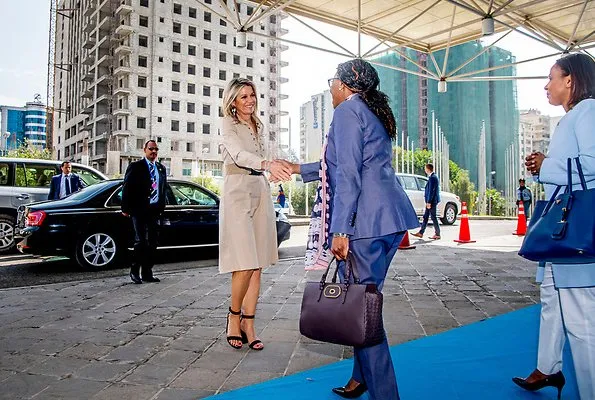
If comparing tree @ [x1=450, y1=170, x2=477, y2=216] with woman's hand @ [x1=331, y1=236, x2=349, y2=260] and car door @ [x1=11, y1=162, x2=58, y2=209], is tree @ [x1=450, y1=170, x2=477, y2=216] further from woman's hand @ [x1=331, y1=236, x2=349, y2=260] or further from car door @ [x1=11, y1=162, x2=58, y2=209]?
woman's hand @ [x1=331, y1=236, x2=349, y2=260]

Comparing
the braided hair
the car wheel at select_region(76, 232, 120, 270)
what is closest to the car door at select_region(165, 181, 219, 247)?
the car wheel at select_region(76, 232, 120, 270)

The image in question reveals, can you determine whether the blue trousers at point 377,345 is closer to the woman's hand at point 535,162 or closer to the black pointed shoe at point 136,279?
the woman's hand at point 535,162

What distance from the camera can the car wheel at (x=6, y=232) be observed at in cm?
949

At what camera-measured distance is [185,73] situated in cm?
5925

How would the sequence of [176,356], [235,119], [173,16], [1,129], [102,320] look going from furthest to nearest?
1. [1,129]
2. [173,16]
3. [102,320]
4. [235,119]
5. [176,356]

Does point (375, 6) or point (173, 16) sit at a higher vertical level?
point (173, 16)

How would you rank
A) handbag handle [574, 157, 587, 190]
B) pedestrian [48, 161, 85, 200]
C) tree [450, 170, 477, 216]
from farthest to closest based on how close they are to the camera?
tree [450, 170, 477, 216] → pedestrian [48, 161, 85, 200] → handbag handle [574, 157, 587, 190]

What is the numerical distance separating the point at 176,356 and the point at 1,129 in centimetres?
15631

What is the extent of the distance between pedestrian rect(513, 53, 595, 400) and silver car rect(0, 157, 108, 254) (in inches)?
351

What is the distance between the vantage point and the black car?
283 inches

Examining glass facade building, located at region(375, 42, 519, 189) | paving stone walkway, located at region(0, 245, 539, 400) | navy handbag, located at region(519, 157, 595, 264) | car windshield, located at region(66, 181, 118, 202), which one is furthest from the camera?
glass facade building, located at region(375, 42, 519, 189)

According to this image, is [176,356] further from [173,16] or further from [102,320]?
[173,16]

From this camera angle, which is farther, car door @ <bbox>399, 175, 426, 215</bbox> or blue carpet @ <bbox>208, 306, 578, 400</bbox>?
car door @ <bbox>399, 175, 426, 215</bbox>

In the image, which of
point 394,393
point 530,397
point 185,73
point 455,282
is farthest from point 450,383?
point 185,73
